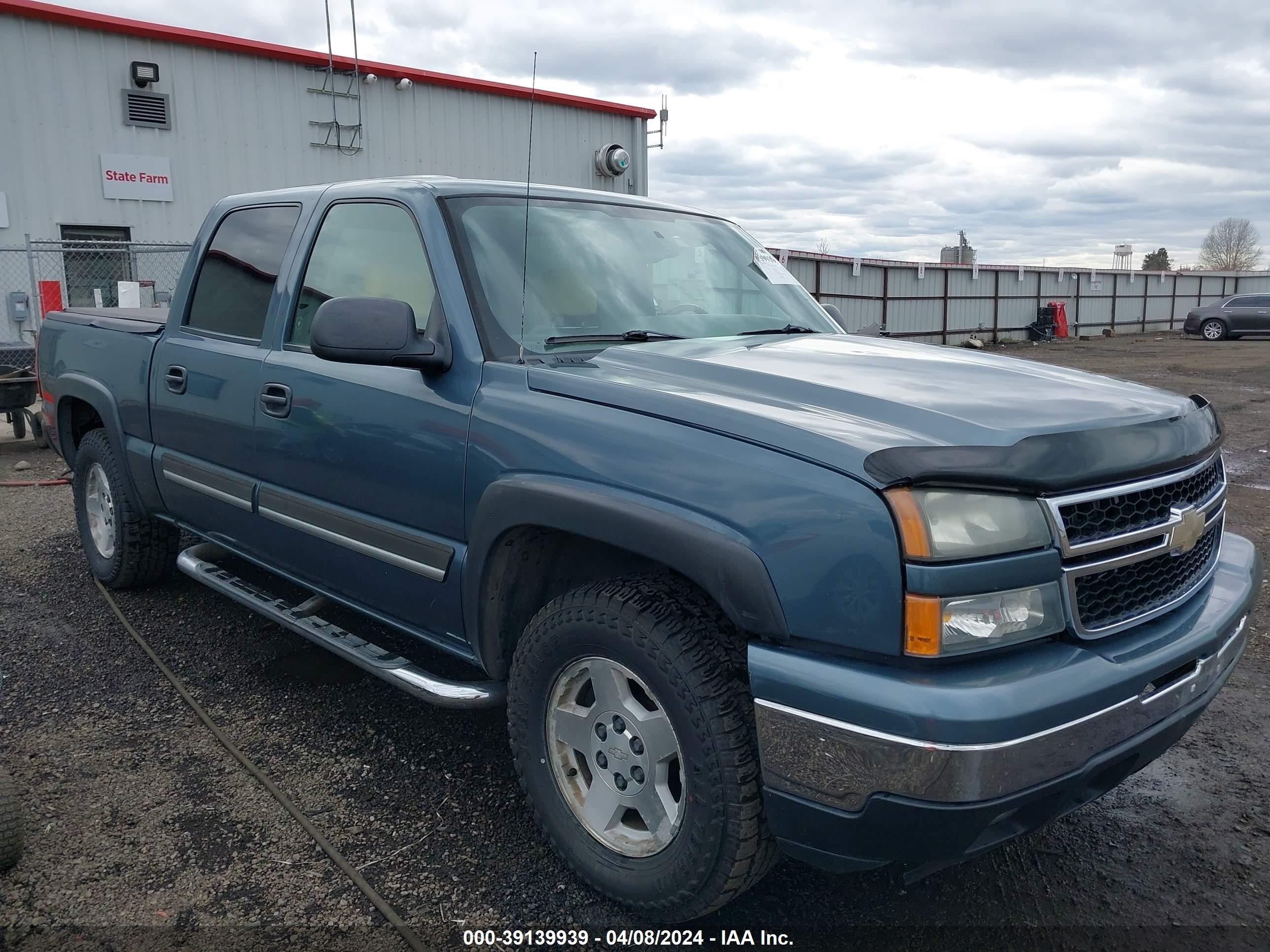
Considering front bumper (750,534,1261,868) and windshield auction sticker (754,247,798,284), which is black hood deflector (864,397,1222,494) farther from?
windshield auction sticker (754,247,798,284)

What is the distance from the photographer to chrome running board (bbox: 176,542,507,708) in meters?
2.82

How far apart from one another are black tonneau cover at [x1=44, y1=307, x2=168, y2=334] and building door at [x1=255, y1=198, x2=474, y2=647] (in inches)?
51.9

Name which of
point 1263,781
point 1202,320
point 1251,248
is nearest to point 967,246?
point 1202,320

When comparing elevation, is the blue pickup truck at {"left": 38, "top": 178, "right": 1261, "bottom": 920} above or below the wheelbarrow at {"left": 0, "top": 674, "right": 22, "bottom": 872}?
above

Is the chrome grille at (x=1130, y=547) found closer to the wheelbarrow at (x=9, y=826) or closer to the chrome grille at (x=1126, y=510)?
the chrome grille at (x=1126, y=510)

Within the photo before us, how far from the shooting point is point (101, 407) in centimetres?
468

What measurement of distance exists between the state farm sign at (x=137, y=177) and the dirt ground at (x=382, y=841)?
14.0 m

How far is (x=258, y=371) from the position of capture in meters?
3.56

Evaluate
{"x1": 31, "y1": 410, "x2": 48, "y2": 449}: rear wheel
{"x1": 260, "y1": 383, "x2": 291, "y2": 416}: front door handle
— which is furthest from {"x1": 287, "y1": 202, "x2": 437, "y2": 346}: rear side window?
{"x1": 31, "y1": 410, "x2": 48, "y2": 449}: rear wheel

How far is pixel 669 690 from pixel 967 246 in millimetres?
33406

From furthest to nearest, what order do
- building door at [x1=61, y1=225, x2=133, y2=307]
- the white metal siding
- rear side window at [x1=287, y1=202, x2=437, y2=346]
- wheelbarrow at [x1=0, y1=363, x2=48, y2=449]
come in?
building door at [x1=61, y1=225, x2=133, y2=307] → the white metal siding → wheelbarrow at [x1=0, y1=363, x2=48, y2=449] → rear side window at [x1=287, y1=202, x2=437, y2=346]

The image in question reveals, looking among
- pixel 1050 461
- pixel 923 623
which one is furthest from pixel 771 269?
pixel 923 623

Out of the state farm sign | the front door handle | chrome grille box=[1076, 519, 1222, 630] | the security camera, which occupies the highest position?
the security camera

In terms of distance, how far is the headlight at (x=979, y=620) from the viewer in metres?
1.90
